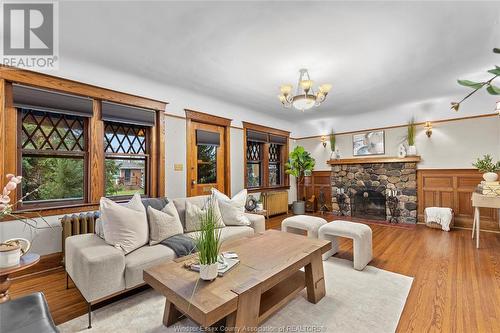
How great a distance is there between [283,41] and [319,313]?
2683mm

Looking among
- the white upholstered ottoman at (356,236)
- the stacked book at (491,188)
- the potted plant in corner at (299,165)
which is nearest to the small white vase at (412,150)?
the stacked book at (491,188)

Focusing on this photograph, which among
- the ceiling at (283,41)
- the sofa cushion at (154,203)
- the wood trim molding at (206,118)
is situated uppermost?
the ceiling at (283,41)

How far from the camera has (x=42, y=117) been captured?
2.85 m

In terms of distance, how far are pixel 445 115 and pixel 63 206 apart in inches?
265

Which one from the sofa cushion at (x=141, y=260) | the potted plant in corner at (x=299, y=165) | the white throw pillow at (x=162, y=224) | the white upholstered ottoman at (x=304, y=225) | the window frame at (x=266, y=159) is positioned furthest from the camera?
the potted plant in corner at (x=299, y=165)

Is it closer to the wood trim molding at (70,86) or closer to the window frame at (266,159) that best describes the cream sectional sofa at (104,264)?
the wood trim molding at (70,86)

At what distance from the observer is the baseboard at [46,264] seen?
2639mm

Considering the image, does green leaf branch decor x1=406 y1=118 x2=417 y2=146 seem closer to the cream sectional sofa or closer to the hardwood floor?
the hardwood floor

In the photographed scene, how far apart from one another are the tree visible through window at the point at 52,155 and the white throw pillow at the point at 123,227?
1168 mm

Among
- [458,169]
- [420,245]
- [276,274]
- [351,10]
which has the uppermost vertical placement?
[351,10]

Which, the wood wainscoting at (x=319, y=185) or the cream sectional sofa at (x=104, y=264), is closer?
the cream sectional sofa at (x=104, y=264)

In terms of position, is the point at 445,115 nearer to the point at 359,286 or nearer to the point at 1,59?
the point at 359,286

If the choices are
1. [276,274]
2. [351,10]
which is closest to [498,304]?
[276,274]

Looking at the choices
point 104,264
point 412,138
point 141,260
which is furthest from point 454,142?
point 104,264
